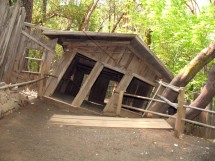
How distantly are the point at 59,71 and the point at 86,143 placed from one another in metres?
5.44

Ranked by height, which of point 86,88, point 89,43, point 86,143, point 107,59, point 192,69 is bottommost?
point 86,143

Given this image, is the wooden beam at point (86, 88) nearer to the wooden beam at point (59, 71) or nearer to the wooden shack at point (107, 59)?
the wooden shack at point (107, 59)

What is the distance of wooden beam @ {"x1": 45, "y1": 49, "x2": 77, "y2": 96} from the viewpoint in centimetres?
1092

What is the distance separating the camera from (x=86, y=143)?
19.8 ft

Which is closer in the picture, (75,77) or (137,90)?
(137,90)

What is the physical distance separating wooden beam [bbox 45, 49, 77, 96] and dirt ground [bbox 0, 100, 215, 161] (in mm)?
2944

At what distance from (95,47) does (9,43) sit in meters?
3.86

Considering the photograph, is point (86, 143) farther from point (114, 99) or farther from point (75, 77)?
point (75, 77)

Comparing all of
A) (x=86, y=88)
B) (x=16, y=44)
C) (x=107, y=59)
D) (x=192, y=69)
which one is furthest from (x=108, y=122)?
(x=192, y=69)

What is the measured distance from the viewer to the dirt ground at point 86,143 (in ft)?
16.5

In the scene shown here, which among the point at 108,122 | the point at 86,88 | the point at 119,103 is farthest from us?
the point at 86,88

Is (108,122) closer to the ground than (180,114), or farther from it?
closer to the ground

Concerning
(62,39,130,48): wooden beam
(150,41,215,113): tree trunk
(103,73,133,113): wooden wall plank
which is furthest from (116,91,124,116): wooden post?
(62,39,130,48): wooden beam

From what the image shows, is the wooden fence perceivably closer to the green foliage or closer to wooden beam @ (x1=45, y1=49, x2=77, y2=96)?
wooden beam @ (x1=45, y1=49, x2=77, y2=96)
